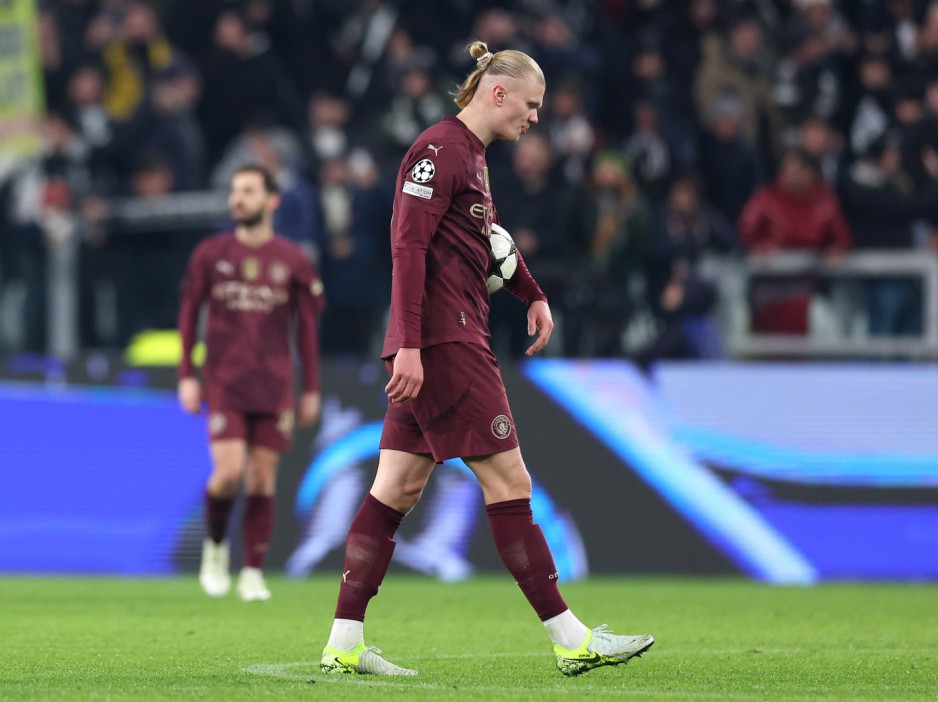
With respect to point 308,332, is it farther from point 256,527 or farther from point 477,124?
point 477,124

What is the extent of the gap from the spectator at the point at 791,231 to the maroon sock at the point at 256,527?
146 inches

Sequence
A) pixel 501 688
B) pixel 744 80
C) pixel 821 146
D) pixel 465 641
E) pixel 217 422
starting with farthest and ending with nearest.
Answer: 1. pixel 744 80
2. pixel 821 146
3. pixel 217 422
4. pixel 465 641
5. pixel 501 688

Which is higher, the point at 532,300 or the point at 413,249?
the point at 413,249

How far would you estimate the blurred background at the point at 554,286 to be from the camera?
10930 mm

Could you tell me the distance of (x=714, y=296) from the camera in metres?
11.2

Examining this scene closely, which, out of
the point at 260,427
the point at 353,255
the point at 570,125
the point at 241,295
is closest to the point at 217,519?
the point at 260,427

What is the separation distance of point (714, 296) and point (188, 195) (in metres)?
4.06

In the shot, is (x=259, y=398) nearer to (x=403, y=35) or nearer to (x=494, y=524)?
(x=494, y=524)

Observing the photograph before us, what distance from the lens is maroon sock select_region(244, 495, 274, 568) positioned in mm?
9141

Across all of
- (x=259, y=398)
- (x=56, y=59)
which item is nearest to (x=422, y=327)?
(x=259, y=398)

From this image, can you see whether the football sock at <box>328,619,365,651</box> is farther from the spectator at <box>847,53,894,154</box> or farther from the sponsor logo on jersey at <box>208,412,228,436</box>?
the spectator at <box>847,53,894,154</box>

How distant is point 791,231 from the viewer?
1154 cm

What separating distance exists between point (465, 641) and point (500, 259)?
1.89 metres

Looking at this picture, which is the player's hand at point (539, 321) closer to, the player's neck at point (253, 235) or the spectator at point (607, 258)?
the player's neck at point (253, 235)
